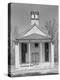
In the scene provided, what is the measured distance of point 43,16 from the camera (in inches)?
169

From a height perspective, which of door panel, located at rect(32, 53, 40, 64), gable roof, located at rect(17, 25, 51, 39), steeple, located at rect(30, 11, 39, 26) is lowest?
door panel, located at rect(32, 53, 40, 64)

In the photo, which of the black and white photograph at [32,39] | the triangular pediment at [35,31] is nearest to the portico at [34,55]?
the black and white photograph at [32,39]

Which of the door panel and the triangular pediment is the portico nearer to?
the door panel

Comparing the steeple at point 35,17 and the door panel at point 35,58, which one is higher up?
the steeple at point 35,17

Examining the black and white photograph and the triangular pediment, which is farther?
the triangular pediment

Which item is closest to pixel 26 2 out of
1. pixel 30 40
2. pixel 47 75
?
pixel 30 40

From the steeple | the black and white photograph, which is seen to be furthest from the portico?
the steeple

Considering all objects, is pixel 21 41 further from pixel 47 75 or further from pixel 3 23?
pixel 47 75

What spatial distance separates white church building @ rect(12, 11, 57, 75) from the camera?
4.19 metres

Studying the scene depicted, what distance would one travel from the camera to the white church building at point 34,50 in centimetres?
419

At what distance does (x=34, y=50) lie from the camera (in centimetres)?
426

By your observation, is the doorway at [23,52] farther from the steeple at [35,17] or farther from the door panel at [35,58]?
the steeple at [35,17]

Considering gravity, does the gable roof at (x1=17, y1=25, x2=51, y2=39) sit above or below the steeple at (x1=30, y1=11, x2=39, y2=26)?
below

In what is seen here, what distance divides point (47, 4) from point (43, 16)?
20 centimetres
